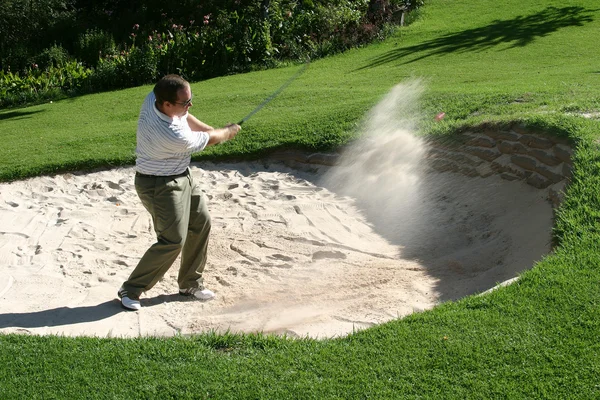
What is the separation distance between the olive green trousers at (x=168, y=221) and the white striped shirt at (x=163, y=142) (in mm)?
81

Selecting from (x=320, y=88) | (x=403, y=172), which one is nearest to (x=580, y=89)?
(x=403, y=172)

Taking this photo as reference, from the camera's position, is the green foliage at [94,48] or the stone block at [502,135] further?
the green foliage at [94,48]

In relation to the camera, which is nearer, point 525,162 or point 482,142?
point 525,162

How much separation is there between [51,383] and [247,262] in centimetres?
285

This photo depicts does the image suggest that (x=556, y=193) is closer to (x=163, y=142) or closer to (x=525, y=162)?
(x=525, y=162)

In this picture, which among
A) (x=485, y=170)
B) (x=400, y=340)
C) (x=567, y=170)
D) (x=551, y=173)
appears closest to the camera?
(x=400, y=340)

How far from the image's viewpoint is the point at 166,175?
546 centimetres

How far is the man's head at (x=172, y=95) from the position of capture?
5.29 m

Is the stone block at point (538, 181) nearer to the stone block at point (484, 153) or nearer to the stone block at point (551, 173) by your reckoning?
the stone block at point (551, 173)

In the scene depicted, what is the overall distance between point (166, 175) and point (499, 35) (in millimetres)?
14404

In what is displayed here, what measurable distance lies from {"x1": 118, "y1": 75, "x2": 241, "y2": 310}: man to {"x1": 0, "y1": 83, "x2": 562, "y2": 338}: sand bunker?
1.35 feet

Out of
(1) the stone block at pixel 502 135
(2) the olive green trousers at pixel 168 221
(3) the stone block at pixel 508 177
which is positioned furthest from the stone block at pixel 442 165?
(2) the olive green trousers at pixel 168 221

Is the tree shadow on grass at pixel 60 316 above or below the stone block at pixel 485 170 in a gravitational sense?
below

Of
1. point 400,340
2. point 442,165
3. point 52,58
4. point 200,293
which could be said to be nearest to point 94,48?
point 52,58
